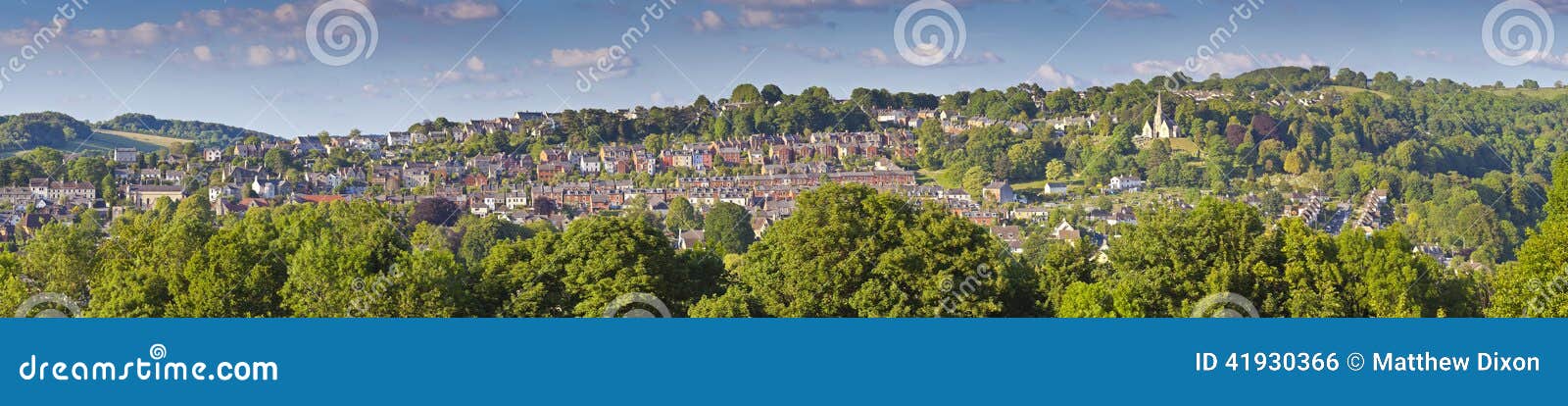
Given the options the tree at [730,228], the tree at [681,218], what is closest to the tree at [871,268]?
the tree at [730,228]

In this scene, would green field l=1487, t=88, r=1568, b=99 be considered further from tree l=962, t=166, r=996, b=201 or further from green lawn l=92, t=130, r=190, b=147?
green lawn l=92, t=130, r=190, b=147

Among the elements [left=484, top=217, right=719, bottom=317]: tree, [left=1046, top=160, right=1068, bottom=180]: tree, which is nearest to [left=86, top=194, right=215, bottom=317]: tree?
[left=484, top=217, right=719, bottom=317]: tree

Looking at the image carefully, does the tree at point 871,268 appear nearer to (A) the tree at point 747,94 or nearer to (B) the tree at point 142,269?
(B) the tree at point 142,269

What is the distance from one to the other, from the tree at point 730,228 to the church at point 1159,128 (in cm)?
5285

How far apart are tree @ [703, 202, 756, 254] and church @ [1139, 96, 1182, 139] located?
52.8m

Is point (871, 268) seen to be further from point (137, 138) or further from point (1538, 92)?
point (1538, 92)

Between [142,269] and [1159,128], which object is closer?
[142,269]

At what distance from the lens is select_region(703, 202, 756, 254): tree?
171 ft

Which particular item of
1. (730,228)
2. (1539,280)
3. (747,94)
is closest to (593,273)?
(1539,280)

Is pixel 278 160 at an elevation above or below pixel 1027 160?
below

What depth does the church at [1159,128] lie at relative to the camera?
10825 cm

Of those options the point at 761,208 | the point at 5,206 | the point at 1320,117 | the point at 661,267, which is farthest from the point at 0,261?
the point at 1320,117

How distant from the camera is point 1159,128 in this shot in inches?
4316

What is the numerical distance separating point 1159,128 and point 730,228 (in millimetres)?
61195
